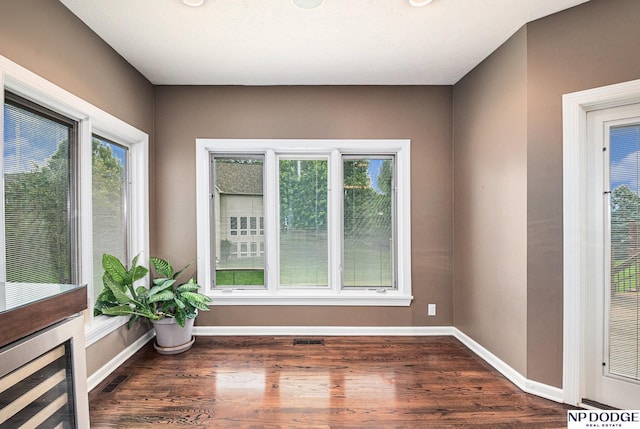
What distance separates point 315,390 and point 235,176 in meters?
2.21

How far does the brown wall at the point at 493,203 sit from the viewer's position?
7.54 feet

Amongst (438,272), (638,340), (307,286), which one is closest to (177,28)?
(307,286)

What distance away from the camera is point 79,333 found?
1.03 metres

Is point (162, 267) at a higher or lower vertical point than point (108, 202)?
lower

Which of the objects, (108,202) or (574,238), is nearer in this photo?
(574,238)

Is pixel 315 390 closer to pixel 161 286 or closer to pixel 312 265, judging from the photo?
pixel 312 265

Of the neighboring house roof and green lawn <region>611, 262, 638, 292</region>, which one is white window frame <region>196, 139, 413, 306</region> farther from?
green lawn <region>611, 262, 638, 292</region>

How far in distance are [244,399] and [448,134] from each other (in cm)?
305

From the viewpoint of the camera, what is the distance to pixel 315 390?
225 centimetres

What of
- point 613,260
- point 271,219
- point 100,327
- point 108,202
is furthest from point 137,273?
point 613,260

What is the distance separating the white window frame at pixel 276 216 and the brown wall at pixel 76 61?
735mm

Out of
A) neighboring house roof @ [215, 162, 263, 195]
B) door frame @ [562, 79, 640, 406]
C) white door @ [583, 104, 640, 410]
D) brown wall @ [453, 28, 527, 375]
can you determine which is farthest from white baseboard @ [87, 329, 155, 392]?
white door @ [583, 104, 640, 410]

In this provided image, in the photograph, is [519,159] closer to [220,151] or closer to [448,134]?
[448,134]

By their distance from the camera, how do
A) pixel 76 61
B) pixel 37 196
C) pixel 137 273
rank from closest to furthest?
pixel 37 196
pixel 76 61
pixel 137 273
